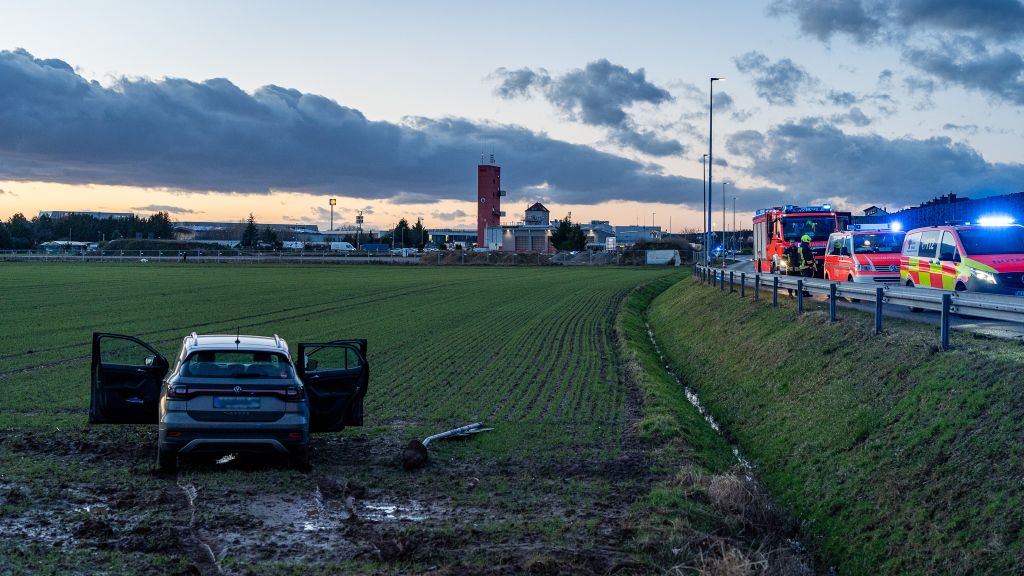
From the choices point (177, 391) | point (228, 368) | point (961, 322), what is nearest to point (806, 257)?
point (961, 322)

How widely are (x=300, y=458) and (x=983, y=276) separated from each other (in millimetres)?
14245

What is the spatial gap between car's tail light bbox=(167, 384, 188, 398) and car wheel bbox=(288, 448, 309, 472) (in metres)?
1.38

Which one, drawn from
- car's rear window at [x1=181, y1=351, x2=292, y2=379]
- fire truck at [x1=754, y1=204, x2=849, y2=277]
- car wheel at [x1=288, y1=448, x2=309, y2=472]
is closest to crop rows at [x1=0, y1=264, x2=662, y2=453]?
car wheel at [x1=288, y1=448, x2=309, y2=472]

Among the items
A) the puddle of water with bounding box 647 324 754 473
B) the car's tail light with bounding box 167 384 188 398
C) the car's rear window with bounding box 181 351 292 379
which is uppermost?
the car's rear window with bounding box 181 351 292 379

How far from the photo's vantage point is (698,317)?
30875 mm

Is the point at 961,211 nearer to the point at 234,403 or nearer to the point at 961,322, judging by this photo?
the point at 961,322

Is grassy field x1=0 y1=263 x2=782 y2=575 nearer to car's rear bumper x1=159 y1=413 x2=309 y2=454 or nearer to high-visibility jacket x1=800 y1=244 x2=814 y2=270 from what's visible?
car's rear bumper x1=159 y1=413 x2=309 y2=454

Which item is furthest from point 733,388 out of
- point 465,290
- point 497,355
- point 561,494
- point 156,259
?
point 156,259

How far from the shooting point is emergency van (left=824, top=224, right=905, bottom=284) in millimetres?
26000

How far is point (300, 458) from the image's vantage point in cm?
1104

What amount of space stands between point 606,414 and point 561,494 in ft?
17.9

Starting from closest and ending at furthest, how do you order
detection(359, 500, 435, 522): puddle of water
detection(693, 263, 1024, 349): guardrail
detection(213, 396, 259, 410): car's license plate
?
1. detection(359, 500, 435, 522): puddle of water
2. detection(213, 396, 259, 410): car's license plate
3. detection(693, 263, 1024, 349): guardrail

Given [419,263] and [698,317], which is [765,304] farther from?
[419,263]

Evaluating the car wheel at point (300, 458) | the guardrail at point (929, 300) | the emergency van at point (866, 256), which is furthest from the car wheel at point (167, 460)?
the emergency van at point (866, 256)
